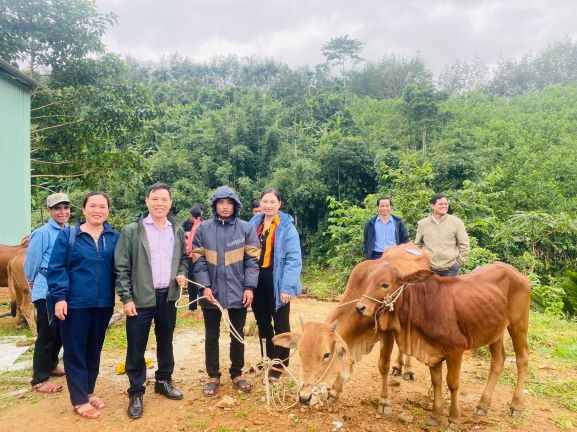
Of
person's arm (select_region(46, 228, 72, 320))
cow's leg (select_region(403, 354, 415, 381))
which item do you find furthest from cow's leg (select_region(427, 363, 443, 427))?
person's arm (select_region(46, 228, 72, 320))

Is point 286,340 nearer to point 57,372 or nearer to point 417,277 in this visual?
point 417,277

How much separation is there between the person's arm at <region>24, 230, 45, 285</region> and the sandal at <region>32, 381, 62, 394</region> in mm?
1085

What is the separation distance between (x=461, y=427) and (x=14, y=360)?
517 cm

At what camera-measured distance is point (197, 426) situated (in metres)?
3.80

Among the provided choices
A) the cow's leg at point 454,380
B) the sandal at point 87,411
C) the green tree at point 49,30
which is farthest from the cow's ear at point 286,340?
the green tree at point 49,30

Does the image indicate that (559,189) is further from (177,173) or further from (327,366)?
(327,366)

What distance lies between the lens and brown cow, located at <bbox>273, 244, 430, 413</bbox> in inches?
134

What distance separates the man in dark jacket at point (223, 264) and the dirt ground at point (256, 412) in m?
0.38

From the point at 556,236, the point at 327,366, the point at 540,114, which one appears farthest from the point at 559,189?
the point at 327,366

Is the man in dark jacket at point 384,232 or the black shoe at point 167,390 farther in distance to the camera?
the man in dark jacket at point 384,232

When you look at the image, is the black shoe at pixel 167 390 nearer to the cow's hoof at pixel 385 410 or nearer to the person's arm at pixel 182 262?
the person's arm at pixel 182 262

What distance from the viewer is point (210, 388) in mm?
4391

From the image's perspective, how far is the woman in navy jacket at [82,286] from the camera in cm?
379

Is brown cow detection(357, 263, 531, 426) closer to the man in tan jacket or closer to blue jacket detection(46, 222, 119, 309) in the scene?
the man in tan jacket
